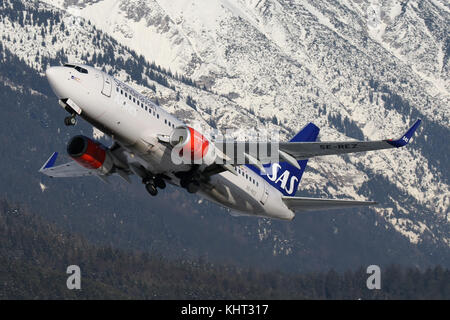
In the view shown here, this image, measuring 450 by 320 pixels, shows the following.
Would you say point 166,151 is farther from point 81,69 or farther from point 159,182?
point 81,69

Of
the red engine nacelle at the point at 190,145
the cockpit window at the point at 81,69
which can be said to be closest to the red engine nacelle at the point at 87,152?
the red engine nacelle at the point at 190,145

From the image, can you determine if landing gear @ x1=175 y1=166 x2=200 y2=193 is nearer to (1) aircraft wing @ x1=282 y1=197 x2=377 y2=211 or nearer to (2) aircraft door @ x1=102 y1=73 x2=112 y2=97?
(2) aircraft door @ x1=102 y1=73 x2=112 y2=97

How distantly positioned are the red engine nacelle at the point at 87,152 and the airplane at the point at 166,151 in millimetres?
61

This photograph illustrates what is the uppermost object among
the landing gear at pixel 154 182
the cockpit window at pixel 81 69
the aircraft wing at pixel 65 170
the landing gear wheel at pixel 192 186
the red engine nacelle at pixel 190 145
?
the cockpit window at pixel 81 69

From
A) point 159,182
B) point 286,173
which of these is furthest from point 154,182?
point 286,173

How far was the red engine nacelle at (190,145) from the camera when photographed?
82562mm

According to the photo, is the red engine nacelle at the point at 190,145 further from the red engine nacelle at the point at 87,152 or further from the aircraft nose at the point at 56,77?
the aircraft nose at the point at 56,77

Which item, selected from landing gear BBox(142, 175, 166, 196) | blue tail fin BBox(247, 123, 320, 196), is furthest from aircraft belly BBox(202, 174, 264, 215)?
blue tail fin BBox(247, 123, 320, 196)

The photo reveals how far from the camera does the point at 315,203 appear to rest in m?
95.8

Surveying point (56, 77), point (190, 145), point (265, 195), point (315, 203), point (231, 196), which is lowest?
point (231, 196)

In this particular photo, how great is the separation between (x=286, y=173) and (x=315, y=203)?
29.9 ft
